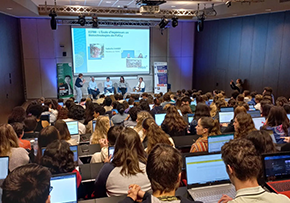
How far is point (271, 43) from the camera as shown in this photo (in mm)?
9711

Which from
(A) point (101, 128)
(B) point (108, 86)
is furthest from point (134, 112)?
(B) point (108, 86)

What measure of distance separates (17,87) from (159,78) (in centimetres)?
697

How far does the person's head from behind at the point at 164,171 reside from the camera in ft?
5.11

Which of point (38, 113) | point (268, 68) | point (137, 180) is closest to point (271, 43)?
point (268, 68)

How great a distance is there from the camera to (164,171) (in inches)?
61.3

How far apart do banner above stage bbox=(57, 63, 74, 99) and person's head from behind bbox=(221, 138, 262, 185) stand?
453 inches

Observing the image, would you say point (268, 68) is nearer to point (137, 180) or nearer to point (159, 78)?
point (159, 78)

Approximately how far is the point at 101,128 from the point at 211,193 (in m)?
2.06

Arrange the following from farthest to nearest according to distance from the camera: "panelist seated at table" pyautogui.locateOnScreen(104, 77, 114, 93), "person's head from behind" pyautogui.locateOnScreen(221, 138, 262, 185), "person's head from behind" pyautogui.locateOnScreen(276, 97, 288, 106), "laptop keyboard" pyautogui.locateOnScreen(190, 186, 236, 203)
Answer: "panelist seated at table" pyautogui.locateOnScreen(104, 77, 114, 93)
"person's head from behind" pyautogui.locateOnScreen(276, 97, 288, 106)
"laptop keyboard" pyautogui.locateOnScreen(190, 186, 236, 203)
"person's head from behind" pyautogui.locateOnScreen(221, 138, 262, 185)

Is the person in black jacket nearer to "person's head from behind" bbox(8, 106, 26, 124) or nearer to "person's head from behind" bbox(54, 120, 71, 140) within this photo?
"person's head from behind" bbox(54, 120, 71, 140)

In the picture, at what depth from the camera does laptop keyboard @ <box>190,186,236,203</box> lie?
2.15m

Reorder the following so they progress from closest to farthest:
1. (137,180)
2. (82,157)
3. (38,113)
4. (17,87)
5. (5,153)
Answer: (137,180) → (5,153) → (82,157) → (38,113) → (17,87)

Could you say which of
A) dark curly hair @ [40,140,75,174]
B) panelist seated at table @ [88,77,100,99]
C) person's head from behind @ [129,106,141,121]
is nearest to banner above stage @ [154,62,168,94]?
panelist seated at table @ [88,77,100,99]

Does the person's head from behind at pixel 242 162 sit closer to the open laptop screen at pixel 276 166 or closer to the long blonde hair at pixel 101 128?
the open laptop screen at pixel 276 166
